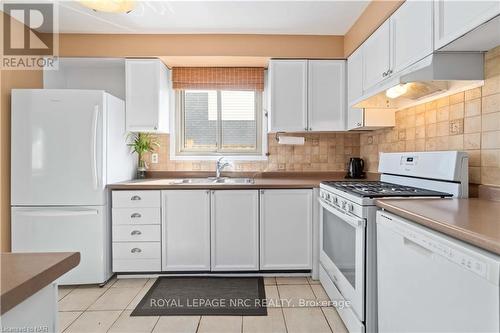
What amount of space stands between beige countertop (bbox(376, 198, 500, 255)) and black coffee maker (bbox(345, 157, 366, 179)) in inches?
56.6

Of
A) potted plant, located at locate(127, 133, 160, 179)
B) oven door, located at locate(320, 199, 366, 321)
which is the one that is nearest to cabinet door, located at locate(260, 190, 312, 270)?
oven door, located at locate(320, 199, 366, 321)

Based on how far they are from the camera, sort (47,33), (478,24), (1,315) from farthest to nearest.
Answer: (47,33)
(478,24)
(1,315)

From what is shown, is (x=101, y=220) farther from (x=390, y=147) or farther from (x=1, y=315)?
(x=390, y=147)

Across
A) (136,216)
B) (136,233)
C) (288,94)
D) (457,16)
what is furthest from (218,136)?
(457,16)

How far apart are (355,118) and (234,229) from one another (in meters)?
1.54

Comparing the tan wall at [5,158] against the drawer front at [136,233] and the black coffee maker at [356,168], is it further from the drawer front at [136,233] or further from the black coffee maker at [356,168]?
the black coffee maker at [356,168]

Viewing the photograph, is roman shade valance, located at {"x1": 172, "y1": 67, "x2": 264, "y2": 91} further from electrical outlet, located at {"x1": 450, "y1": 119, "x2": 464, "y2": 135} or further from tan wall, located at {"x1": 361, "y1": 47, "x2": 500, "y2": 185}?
electrical outlet, located at {"x1": 450, "y1": 119, "x2": 464, "y2": 135}

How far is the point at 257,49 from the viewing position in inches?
113

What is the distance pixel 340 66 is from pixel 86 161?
2.54 metres

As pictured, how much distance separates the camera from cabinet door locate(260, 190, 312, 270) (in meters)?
2.62

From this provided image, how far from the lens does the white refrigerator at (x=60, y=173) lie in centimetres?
239

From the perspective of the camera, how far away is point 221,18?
257 cm

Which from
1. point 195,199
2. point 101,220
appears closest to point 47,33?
point 101,220

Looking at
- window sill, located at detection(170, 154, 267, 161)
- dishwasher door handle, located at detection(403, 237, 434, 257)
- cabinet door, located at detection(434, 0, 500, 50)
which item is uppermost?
cabinet door, located at detection(434, 0, 500, 50)
